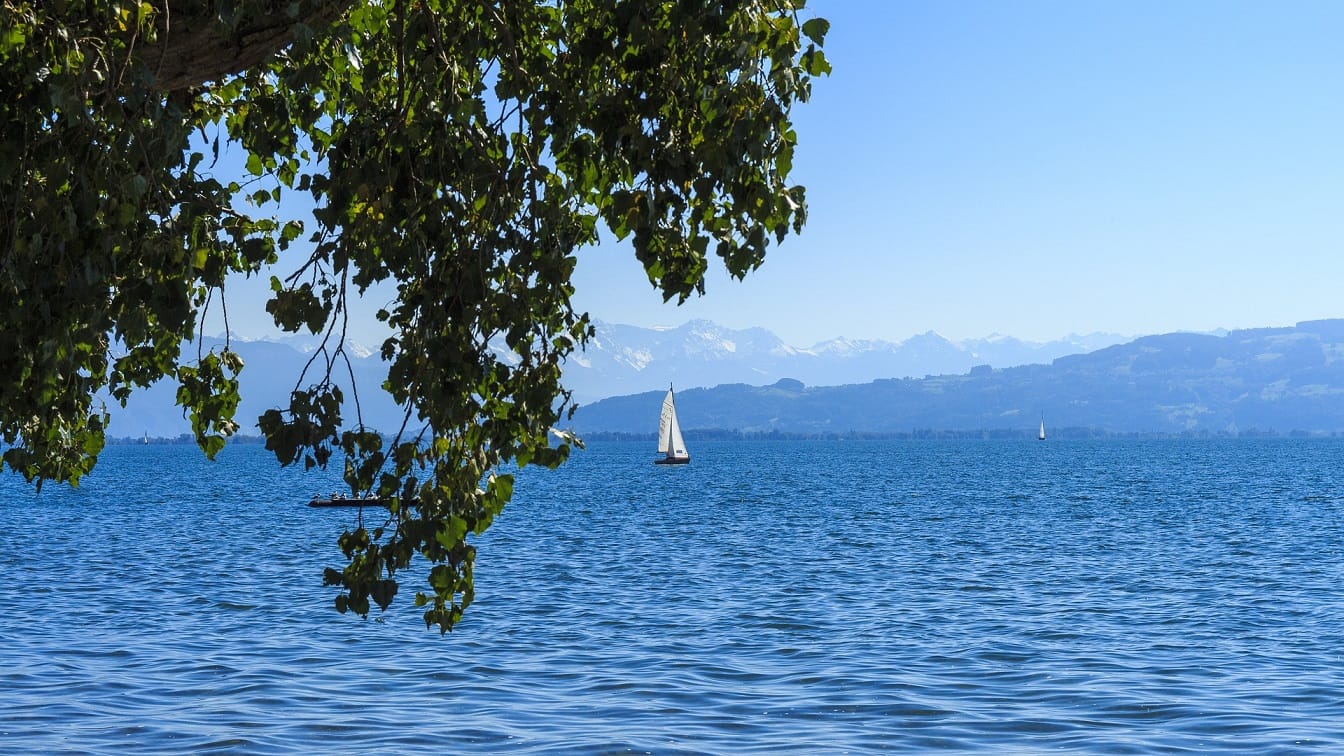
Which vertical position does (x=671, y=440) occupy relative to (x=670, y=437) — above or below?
below

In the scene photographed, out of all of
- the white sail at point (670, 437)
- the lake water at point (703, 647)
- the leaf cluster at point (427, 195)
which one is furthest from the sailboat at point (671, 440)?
the leaf cluster at point (427, 195)

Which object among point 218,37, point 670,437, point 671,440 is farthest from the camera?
point 671,440

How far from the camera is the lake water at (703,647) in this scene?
1880cm

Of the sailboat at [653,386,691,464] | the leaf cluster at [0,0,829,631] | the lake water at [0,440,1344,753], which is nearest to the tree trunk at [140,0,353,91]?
the leaf cluster at [0,0,829,631]

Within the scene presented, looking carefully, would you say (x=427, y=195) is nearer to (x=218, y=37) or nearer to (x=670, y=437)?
(x=218, y=37)

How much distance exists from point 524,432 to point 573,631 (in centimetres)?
2190

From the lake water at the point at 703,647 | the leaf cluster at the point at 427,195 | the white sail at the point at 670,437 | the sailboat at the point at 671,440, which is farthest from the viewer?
the sailboat at the point at 671,440

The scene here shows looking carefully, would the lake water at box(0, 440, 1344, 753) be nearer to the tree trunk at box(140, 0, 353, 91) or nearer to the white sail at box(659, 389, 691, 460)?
the tree trunk at box(140, 0, 353, 91)

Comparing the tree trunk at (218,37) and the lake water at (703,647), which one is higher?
the tree trunk at (218,37)

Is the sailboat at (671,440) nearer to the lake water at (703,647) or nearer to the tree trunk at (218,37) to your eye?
the lake water at (703,647)

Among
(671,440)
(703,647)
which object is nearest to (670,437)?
(671,440)

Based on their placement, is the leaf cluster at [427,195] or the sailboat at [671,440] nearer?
the leaf cluster at [427,195]

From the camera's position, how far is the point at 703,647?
87.0ft

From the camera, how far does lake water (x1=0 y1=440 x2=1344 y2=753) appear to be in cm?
1880
